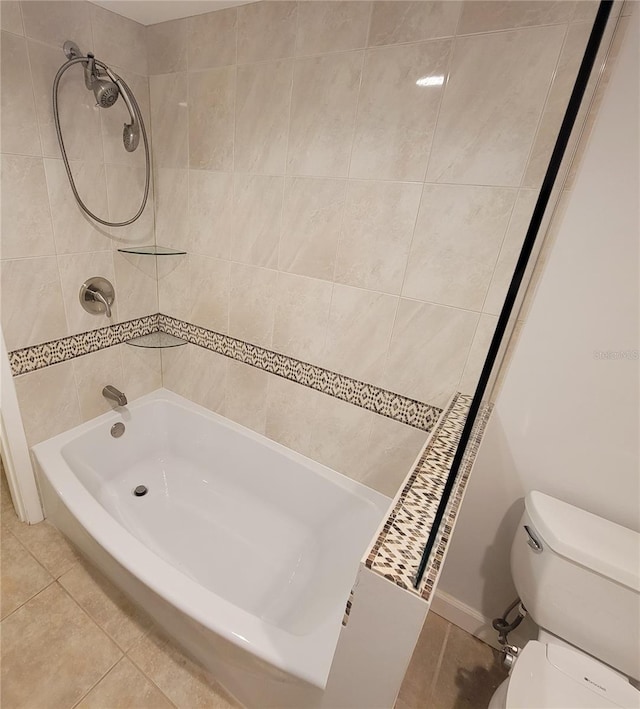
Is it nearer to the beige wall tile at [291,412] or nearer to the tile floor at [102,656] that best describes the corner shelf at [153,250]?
the beige wall tile at [291,412]

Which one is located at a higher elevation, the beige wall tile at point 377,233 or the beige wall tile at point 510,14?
the beige wall tile at point 510,14

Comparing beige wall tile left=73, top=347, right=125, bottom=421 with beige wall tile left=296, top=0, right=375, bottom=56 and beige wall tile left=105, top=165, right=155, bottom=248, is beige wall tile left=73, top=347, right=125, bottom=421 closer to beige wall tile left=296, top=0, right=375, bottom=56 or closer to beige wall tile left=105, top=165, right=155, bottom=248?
beige wall tile left=105, top=165, right=155, bottom=248

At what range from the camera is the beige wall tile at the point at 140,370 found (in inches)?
73.0

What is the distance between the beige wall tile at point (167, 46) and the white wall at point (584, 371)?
4.74 feet

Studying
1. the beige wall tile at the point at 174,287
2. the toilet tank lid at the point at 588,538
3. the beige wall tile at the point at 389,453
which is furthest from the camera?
the beige wall tile at the point at 174,287

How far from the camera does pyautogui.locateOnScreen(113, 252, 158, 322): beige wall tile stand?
66.7 inches

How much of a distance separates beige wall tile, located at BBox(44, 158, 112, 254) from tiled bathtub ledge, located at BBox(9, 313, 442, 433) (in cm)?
40

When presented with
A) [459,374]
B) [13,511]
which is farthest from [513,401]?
[13,511]

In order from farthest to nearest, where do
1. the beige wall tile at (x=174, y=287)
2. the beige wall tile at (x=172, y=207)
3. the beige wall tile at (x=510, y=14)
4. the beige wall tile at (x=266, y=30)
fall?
the beige wall tile at (x=174, y=287) → the beige wall tile at (x=172, y=207) → the beige wall tile at (x=266, y=30) → the beige wall tile at (x=510, y=14)

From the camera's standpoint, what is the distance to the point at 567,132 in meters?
0.37

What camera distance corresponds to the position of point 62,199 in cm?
140

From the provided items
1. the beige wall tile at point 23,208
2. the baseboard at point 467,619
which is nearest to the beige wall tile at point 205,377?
the beige wall tile at point 23,208

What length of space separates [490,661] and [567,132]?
70.1 inches

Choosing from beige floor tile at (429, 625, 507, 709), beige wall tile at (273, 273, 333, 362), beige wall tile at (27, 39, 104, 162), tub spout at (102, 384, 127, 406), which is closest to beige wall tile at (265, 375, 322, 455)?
beige wall tile at (273, 273, 333, 362)
